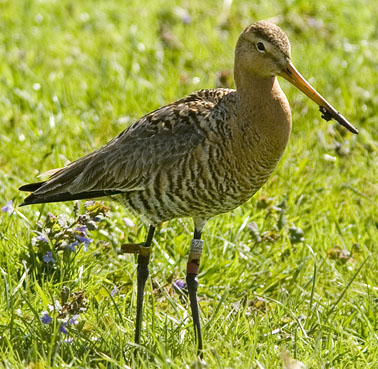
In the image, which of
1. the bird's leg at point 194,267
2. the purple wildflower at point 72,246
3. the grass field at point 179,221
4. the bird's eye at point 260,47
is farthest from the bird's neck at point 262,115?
the purple wildflower at point 72,246

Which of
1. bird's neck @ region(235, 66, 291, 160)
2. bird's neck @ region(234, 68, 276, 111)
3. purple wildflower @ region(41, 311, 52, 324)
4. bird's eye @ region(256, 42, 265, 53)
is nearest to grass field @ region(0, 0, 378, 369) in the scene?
purple wildflower @ region(41, 311, 52, 324)

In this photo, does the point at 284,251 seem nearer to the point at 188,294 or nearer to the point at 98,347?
the point at 188,294

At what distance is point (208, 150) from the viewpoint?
14.8 ft

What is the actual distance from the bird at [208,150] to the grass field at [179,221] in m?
0.25

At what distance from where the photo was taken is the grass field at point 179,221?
4312mm

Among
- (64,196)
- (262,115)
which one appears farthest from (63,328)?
(262,115)

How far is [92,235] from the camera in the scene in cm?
536

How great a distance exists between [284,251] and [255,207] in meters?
0.39

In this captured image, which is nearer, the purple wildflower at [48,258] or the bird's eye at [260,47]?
the bird's eye at [260,47]

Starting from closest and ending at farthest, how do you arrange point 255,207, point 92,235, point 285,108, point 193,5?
point 285,108, point 92,235, point 255,207, point 193,5

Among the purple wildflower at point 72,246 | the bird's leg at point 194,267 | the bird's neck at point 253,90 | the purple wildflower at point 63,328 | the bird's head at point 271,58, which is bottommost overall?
the purple wildflower at point 63,328

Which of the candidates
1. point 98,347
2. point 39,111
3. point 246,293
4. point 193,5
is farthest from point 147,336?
point 193,5

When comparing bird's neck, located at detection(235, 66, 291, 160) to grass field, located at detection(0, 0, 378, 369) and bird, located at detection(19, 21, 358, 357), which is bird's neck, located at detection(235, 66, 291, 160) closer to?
bird, located at detection(19, 21, 358, 357)

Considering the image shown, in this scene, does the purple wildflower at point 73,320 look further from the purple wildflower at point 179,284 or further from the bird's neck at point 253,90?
the bird's neck at point 253,90
